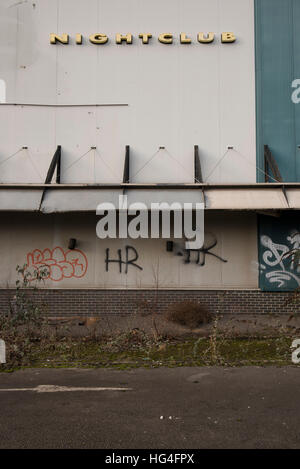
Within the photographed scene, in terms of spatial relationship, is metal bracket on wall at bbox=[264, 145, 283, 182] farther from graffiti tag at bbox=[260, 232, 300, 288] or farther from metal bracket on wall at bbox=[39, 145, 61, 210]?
metal bracket on wall at bbox=[39, 145, 61, 210]

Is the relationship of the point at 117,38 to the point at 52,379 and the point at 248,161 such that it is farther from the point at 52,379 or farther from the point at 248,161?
the point at 52,379

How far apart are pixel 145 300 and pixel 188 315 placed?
170 cm

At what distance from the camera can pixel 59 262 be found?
38.1 ft

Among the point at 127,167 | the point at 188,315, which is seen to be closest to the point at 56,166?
the point at 127,167

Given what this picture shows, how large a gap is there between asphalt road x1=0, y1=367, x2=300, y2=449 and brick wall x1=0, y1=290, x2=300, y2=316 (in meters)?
4.38

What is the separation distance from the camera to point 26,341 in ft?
26.3

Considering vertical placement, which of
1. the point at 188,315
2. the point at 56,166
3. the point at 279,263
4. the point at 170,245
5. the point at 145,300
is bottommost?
the point at 188,315

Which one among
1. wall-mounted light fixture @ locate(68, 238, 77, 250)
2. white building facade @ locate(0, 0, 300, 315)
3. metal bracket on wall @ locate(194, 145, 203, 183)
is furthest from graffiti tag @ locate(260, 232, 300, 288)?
wall-mounted light fixture @ locate(68, 238, 77, 250)

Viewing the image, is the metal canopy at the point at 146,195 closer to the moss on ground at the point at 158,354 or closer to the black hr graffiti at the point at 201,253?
the black hr graffiti at the point at 201,253

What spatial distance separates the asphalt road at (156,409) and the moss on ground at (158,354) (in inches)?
15.6

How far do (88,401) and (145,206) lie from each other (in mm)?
5565

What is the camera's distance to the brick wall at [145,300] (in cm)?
1114

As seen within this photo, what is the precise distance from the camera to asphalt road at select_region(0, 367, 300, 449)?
3.99 metres

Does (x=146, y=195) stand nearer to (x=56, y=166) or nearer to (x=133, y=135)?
(x=133, y=135)
